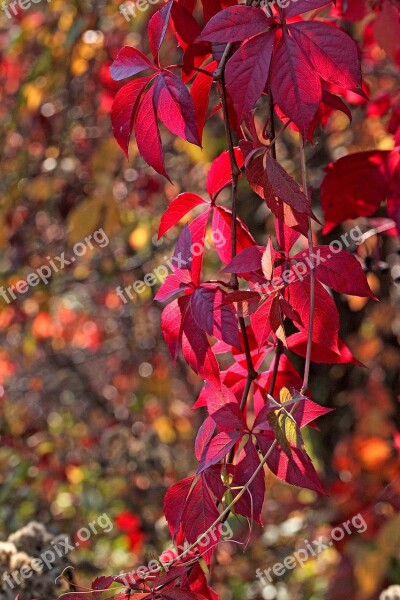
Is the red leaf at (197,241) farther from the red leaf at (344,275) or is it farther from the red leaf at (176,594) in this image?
the red leaf at (176,594)

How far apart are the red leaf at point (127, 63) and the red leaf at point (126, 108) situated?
3cm

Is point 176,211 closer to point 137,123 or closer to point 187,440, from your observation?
point 137,123

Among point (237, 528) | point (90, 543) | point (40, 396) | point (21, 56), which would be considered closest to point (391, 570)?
point (237, 528)

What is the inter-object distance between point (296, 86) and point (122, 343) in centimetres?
329

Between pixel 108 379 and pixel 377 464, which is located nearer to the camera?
pixel 377 464

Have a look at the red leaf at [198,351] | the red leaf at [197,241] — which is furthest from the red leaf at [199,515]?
the red leaf at [197,241]

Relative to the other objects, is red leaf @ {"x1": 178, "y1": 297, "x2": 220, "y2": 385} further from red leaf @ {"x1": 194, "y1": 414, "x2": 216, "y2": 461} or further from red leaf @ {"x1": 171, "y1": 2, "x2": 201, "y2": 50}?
red leaf @ {"x1": 171, "y1": 2, "x2": 201, "y2": 50}

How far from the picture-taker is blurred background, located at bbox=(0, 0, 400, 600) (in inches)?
105

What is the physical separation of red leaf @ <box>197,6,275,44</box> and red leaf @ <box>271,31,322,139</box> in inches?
1.6

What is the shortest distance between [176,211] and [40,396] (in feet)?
11.2

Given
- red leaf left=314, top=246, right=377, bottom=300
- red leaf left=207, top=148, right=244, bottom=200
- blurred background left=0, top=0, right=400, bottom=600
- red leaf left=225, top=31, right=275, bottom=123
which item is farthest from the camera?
blurred background left=0, top=0, right=400, bottom=600

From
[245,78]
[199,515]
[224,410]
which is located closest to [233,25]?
[245,78]

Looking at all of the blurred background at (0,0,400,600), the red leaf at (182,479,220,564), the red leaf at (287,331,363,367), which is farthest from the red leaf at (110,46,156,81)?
the blurred background at (0,0,400,600)

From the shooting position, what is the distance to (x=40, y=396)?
430cm
